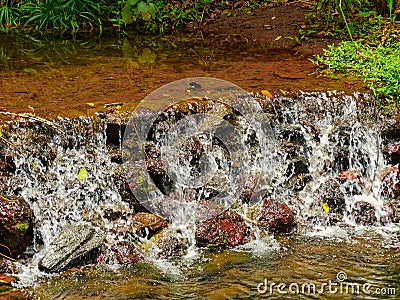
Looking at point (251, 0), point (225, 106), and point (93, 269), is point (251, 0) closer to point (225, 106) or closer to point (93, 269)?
point (225, 106)

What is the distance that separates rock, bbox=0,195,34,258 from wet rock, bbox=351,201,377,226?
297 cm

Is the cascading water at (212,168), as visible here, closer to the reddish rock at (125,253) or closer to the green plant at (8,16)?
the reddish rock at (125,253)

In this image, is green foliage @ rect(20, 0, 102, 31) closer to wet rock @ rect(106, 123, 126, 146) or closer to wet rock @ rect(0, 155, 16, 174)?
wet rock @ rect(106, 123, 126, 146)

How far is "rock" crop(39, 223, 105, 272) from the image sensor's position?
4.68m

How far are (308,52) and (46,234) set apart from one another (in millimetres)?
4324

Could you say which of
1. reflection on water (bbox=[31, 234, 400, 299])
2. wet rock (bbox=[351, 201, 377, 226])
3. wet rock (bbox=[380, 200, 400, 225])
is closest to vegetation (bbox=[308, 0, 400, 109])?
wet rock (bbox=[380, 200, 400, 225])

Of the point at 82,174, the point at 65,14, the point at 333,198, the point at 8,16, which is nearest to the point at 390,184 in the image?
the point at 333,198

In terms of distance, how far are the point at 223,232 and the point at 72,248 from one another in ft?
4.22

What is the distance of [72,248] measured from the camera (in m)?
4.78

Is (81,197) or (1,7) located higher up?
(1,7)

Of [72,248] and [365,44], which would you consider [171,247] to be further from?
[365,44]

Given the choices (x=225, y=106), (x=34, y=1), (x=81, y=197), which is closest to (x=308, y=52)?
(x=225, y=106)

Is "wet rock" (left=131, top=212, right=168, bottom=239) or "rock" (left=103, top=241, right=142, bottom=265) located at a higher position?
"wet rock" (left=131, top=212, right=168, bottom=239)

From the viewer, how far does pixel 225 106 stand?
586 cm
